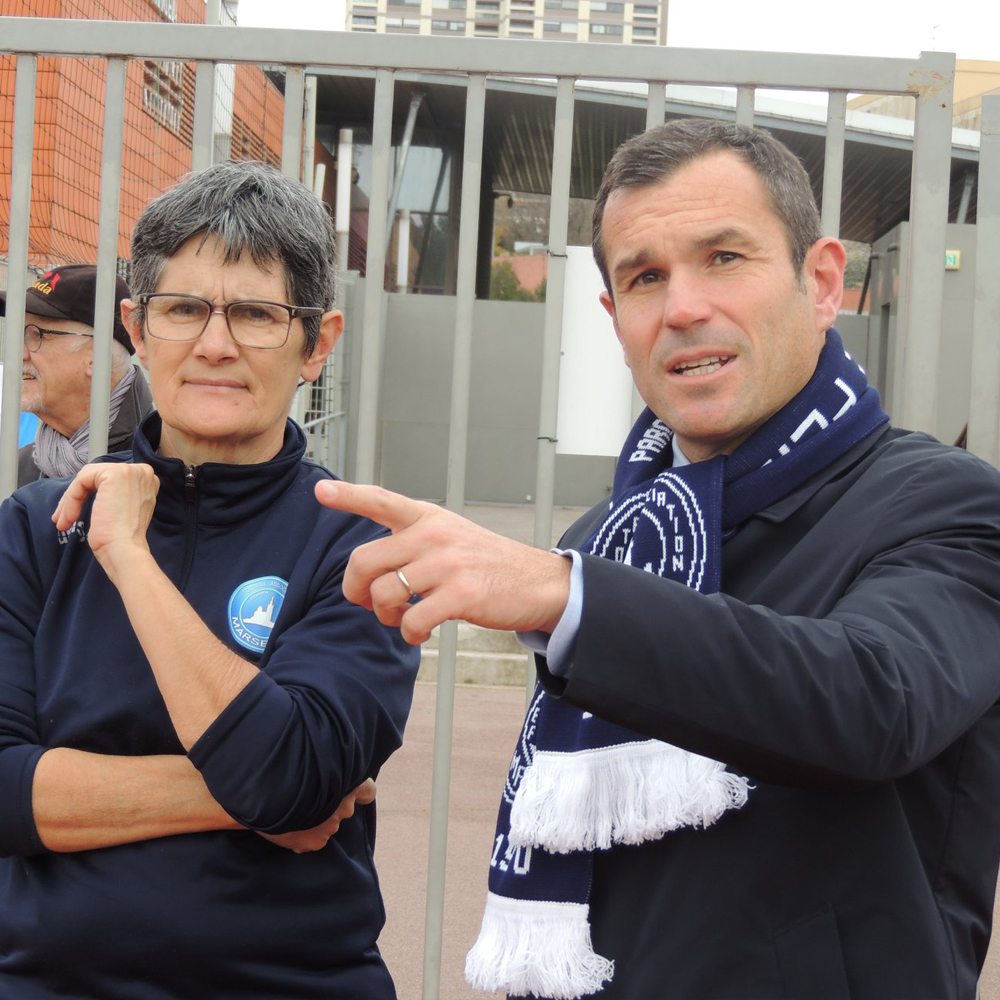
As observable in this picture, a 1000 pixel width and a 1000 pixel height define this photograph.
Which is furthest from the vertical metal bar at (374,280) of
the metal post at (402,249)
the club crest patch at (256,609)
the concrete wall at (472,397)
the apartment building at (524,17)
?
the apartment building at (524,17)

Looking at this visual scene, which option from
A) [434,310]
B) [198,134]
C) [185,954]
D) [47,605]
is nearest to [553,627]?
[185,954]

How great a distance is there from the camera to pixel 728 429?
1.79m

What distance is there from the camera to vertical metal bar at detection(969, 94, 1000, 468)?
8.32 feet

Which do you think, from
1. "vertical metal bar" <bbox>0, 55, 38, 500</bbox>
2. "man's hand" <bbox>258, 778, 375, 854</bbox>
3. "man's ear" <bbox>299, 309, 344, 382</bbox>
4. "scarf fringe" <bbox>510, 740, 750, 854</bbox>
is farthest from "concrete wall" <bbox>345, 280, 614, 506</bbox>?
"scarf fringe" <bbox>510, 740, 750, 854</bbox>

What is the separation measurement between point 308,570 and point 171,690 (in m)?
0.35

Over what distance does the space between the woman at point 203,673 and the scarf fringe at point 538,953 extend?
13.2 inches

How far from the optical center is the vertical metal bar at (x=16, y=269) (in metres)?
2.73

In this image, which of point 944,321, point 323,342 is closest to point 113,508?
point 323,342

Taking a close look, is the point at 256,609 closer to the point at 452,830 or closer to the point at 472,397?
the point at 452,830

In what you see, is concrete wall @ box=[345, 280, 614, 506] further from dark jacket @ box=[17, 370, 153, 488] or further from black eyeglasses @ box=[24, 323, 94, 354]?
black eyeglasses @ box=[24, 323, 94, 354]

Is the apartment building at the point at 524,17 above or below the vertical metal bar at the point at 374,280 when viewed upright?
above

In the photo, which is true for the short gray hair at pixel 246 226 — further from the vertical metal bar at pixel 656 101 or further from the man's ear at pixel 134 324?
the vertical metal bar at pixel 656 101

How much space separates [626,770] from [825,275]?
0.89 metres

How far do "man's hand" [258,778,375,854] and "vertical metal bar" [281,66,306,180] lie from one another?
1.38 meters
